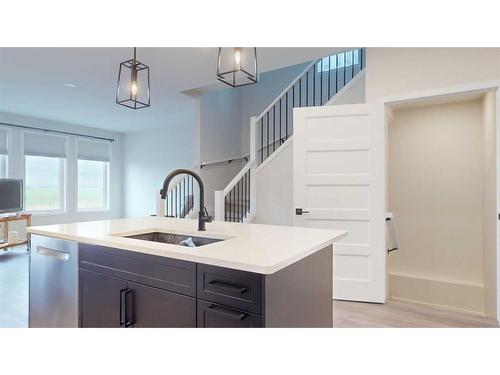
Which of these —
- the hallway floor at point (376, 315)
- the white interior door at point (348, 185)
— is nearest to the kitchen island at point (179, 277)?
the hallway floor at point (376, 315)

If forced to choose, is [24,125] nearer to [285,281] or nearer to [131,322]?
[131,322]

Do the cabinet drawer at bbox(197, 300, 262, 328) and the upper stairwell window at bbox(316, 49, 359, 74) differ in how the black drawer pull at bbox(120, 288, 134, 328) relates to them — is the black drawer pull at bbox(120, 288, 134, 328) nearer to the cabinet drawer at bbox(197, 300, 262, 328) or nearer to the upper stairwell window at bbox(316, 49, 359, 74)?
the cabinet drawer at bbox(197, 300, 262, 328)

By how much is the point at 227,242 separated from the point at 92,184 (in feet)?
24.1

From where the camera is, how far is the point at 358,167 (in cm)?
318

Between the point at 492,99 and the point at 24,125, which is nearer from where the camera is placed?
the point at 492,99

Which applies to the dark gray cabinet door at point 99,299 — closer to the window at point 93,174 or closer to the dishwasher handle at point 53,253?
the dishwasher handle at point 53,253

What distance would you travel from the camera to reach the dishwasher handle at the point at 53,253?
193 centimetres

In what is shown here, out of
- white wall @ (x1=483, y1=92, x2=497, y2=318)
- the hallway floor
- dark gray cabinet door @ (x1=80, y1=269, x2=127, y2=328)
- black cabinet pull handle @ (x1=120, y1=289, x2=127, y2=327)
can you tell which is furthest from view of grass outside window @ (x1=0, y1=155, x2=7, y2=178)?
white wall @ (x1=483, y1=92, x2=497, y2=318)

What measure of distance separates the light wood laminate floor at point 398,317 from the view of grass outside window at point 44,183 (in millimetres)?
6571

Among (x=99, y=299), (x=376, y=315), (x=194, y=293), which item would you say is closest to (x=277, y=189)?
(x=376, y=315)
